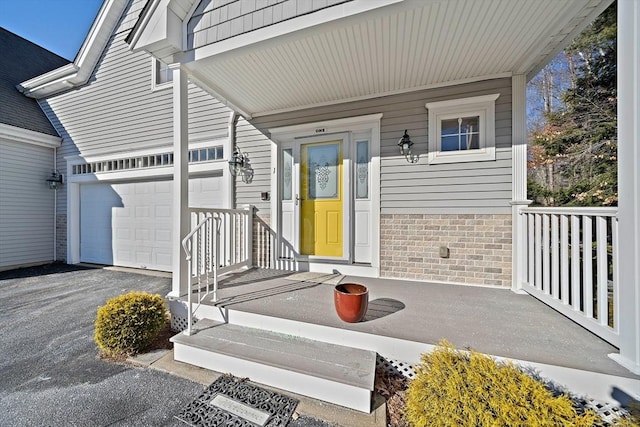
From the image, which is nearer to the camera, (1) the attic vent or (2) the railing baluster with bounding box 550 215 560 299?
(2) the railing baluster with bounding box 550 215 560 299

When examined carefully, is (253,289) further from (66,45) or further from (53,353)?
(66,45)

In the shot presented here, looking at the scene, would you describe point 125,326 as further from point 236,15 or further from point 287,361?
point 236,15

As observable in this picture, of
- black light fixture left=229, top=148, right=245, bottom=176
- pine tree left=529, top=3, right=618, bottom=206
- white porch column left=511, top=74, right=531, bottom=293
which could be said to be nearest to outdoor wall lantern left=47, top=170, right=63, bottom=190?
black light fixture left=229, top=148, right=245, bottom=176

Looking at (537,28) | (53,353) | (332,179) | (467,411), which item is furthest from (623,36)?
(53,353)

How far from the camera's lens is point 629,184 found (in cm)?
159

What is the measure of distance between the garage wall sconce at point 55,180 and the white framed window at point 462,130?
8.31m

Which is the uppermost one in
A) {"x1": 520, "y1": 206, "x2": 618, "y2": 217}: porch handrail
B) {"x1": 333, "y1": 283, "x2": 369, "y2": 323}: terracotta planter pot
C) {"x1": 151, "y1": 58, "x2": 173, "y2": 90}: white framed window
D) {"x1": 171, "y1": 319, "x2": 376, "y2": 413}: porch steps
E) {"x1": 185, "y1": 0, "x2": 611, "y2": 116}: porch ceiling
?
{"x1": 151, "y1": 58, "x2": 173, "y2": 90}: white framed window

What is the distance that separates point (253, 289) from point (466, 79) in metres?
3.80

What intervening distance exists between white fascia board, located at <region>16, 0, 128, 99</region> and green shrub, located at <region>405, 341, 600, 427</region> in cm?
865

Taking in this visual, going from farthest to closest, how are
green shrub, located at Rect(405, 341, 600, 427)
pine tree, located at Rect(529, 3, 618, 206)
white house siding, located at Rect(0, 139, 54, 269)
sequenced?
1. white house siding, located at Rect(0, 139, 54, 269)
2. pine tree, located at Rect(529, 3, 618, 206)
3. green shrub, located at Rect(405, 341, 600, 427)

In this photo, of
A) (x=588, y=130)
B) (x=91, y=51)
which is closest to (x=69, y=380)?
(x=91, y=51)

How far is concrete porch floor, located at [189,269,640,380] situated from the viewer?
1.78 meters

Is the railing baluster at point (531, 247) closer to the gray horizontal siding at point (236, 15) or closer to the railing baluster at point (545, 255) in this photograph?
the railing baluster at point (545, 255)

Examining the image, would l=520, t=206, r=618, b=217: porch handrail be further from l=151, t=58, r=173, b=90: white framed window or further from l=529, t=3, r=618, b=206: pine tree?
l=151, t=58, r=173, b=90: white framed window
